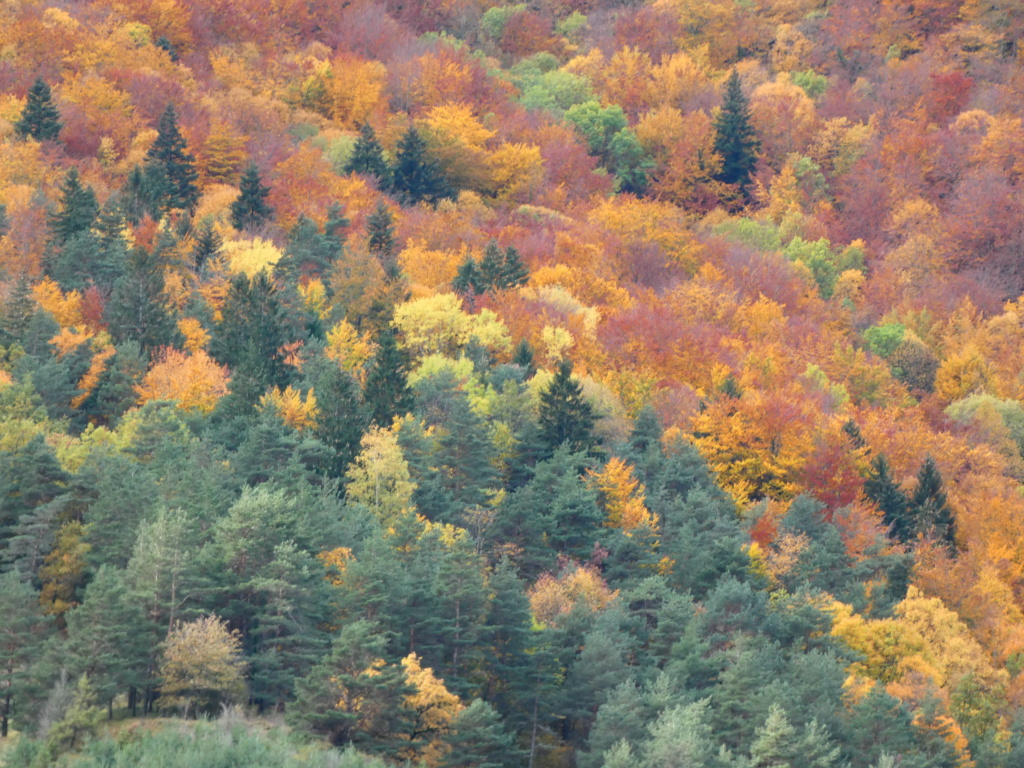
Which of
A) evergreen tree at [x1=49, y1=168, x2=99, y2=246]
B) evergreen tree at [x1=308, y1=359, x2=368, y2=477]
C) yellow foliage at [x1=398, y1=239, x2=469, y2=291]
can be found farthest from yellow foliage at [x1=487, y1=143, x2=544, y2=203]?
evergreen tree at [x1=308, y1=359, x2=368, y2=477]

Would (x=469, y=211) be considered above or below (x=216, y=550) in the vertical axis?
below

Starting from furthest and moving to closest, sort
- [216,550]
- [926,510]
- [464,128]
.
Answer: [464,128] → [926,510] → [216,550]

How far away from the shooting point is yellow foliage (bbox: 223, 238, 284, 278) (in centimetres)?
8312

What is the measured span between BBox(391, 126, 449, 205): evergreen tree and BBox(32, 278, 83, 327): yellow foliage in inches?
1388

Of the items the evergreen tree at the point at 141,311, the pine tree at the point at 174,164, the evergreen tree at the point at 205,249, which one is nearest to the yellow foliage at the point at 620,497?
the evergreen tree at the point at 141,311

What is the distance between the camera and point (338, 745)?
49469 millimetres

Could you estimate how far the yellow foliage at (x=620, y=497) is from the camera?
66875 millimetres

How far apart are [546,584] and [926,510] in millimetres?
24541

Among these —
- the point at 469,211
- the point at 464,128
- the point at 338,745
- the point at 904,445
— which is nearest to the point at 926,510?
the point at 904,445

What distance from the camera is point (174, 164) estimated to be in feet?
314

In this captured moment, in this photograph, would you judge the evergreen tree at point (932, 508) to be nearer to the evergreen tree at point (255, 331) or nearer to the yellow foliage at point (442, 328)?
A: the yellow foliage at point (442, 328)

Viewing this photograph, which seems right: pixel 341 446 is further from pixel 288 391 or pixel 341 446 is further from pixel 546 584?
pixel 546 584

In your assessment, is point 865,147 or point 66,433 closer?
point 66,433

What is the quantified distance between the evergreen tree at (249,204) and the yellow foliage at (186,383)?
22.4 meters
